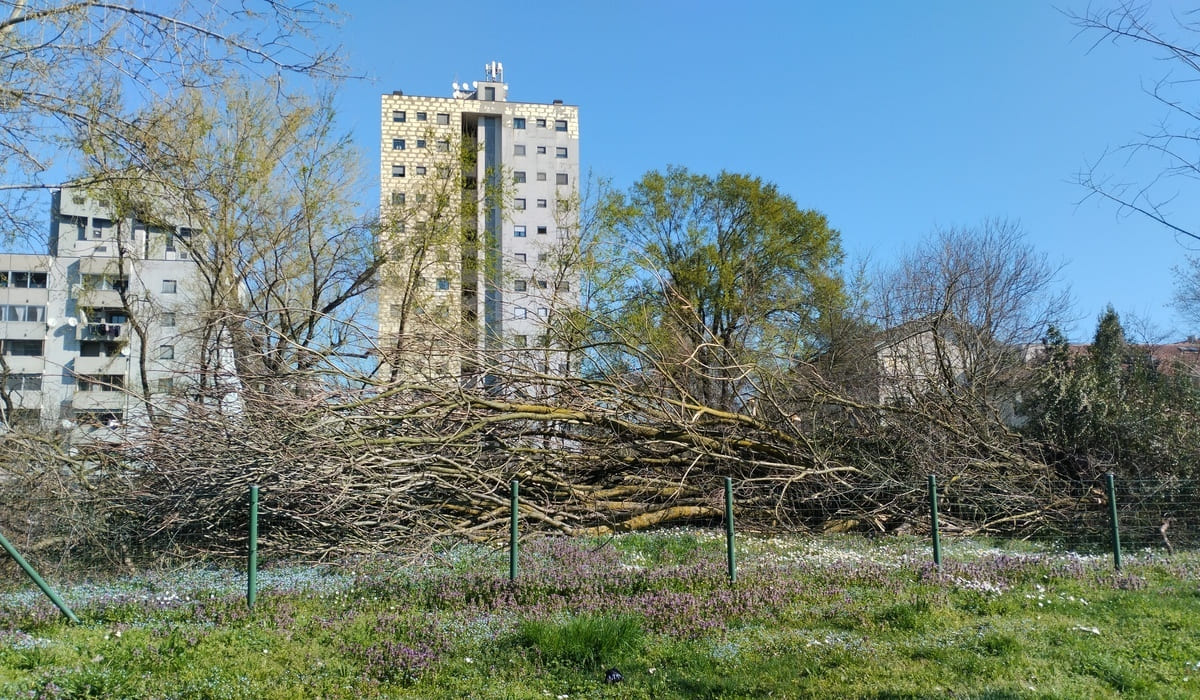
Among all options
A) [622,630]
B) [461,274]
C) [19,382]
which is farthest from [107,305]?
[622,630]

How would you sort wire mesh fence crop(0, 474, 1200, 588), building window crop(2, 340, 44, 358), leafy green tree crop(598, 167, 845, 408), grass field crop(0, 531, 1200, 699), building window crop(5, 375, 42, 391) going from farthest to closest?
building window crop(2, 340, 44, 358) → leafy green tree crop(598, 167, 845, 408) → building window crop(5, 375, 42, 391) → wire mesh fence crop(0, 474, 1200, 588) → grass field crop(0, 531, 1200, 699)

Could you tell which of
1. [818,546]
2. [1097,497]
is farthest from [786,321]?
[818,546]

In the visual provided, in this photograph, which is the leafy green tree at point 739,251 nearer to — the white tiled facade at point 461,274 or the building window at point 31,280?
the white tiled facade at point 461,274

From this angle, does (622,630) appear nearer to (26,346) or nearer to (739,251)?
(739,251)

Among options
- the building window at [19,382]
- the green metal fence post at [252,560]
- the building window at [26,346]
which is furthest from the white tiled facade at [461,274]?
the building window at [26,346]

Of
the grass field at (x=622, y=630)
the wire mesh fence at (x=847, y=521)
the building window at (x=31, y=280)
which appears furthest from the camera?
the building window at (x=31, y=280)

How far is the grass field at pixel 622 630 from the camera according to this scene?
5504 mm

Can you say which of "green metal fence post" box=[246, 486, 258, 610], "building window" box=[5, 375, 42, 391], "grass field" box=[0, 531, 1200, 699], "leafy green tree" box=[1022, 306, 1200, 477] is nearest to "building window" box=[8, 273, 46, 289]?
"building window" box=[5, 375, 42, 391]

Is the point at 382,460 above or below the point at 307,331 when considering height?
below

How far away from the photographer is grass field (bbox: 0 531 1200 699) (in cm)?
550

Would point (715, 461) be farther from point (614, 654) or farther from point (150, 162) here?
point (150, 162)

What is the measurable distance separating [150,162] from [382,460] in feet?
13.9

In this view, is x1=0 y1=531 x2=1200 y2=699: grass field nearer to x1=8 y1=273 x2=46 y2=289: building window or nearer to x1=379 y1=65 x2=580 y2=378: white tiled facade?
x1=379 y1=65 x2=580 y2=378: white tiled facade

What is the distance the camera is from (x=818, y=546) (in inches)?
432
